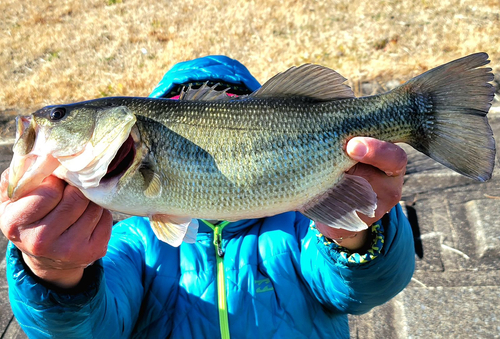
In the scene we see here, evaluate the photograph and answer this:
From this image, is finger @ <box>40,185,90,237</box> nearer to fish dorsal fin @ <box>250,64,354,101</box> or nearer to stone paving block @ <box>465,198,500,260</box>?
fish dorsal fin @ <box>250,64,354,101</box>

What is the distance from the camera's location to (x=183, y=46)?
556 cm

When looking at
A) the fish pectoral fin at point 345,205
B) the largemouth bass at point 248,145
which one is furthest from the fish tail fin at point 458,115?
the fish pectoral fin at point 345,205

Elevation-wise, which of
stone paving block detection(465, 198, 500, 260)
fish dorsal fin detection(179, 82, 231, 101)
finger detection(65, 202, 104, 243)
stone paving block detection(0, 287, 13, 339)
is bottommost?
stone paving block detection(0, 287, 13, 339)

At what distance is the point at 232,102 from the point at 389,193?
67 cm

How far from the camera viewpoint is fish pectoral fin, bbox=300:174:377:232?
5.11 feet

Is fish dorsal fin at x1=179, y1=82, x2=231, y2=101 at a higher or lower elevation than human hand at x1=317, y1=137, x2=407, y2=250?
higher

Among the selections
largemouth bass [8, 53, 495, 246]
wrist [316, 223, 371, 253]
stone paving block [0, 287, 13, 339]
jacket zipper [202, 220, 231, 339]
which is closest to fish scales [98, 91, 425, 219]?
largemouth bass [8, 53, 495, 246]

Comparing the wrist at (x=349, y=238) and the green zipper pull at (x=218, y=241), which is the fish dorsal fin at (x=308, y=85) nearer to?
the wrist at (x=349, y=238)

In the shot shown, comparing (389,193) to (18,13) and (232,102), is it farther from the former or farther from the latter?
(18,13)

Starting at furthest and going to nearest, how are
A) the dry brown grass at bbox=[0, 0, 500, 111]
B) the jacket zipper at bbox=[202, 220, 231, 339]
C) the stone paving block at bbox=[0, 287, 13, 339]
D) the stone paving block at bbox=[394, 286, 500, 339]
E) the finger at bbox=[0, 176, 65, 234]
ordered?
the dry brown grass at bbox=[0, 0, 500, 111]
the stone paving block at bbox=[0, 287, 13, 339]
the stone paving block at bbox=[394, 286, 500, 339]
the jacket zipper at bbox=[202, 220, 231, 339]
the finger at bbox=[0, 176, 65, 234]

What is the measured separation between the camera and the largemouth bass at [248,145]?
1.49 meters

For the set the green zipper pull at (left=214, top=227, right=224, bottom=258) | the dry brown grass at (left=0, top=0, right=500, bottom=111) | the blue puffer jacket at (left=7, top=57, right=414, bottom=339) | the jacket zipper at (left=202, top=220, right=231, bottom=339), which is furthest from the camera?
the dry brown grass at (left=0, top=0, right=500, bottom=111)

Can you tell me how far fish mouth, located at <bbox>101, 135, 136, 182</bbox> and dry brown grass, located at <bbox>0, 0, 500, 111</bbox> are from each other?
3.50 meters

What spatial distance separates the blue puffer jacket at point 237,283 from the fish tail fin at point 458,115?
0.37 meters
